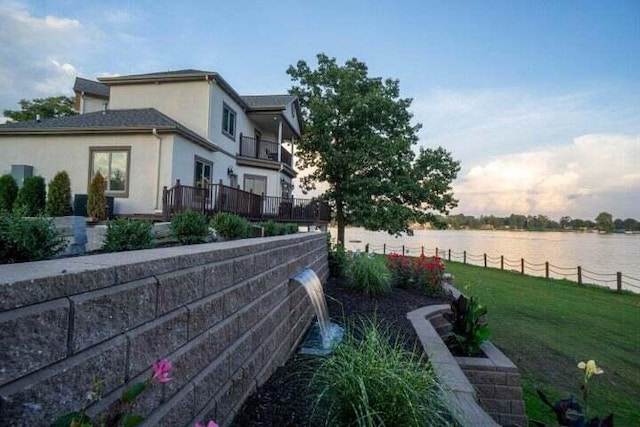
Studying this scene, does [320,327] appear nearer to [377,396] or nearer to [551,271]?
[377,396]

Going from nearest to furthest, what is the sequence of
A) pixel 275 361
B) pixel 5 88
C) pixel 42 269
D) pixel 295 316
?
pixel 42 269 → pixel 275 361 → pixel 295 316 → pixel 5 88

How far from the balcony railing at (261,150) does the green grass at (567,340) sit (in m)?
13.1

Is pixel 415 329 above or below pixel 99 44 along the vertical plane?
below

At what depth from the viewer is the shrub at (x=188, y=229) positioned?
13.3 ft

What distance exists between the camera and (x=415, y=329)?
569cm

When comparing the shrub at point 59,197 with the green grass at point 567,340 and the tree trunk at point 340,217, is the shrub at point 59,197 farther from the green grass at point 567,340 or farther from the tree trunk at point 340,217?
the tree trunk at point 340,217

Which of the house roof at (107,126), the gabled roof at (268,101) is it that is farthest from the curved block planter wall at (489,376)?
the gabled roof at (268,101)

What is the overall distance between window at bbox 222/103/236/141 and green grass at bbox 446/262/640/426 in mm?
12734

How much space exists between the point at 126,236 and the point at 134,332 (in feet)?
5.91

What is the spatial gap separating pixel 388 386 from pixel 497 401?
2.85 m

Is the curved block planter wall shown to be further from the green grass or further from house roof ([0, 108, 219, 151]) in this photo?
house roof ([0, 108, 219, 151])

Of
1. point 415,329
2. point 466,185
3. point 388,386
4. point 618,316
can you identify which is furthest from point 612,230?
point 388,386

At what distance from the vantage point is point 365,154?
22188 millimetres

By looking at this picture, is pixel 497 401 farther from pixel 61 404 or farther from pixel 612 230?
pixel 612 230
